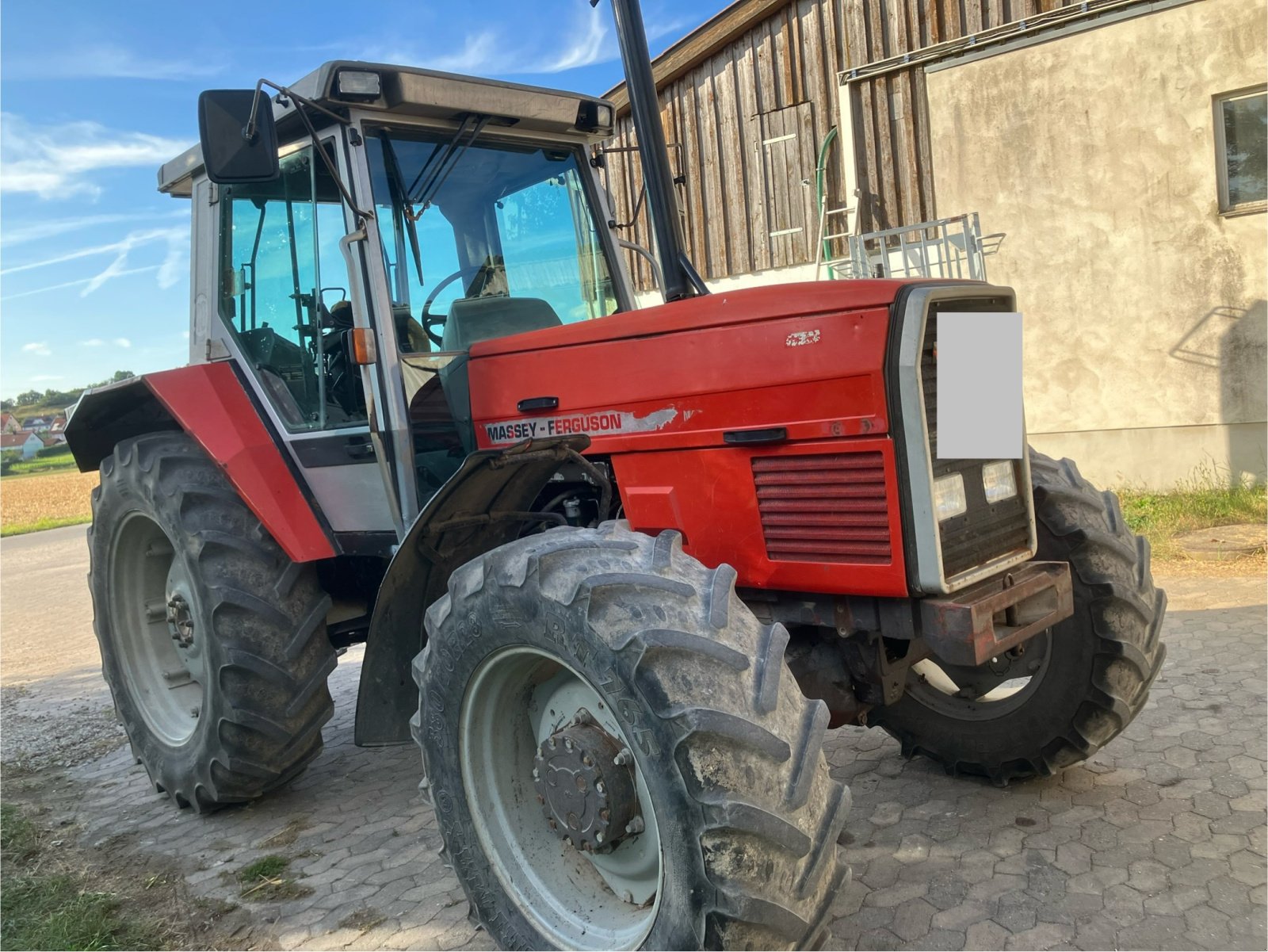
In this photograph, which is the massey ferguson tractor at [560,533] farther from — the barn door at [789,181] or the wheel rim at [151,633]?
the barn door at [789,181]

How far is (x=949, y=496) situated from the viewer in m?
2.55

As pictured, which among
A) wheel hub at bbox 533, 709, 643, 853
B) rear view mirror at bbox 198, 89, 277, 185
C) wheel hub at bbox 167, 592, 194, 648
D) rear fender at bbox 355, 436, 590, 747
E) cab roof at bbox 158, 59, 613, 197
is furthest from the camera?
wheel hub at bbox 167, 592, 194, 648

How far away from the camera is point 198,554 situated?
3.58m

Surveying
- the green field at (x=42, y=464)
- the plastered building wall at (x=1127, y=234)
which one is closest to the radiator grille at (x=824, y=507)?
the plastered building wall at (x=1127, y=234)

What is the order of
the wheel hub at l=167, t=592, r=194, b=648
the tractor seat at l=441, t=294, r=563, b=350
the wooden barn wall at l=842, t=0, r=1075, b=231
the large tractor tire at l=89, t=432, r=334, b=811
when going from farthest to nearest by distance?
the wooden barn wall at l=842, t=0, r=1075, b=231
the wheel hub at l=167, t=592, r=194, b=648
the large tractor tire at l=89, t=432, r=334, b=811
the tractor seat at l=441, t=294, r=563, b=350

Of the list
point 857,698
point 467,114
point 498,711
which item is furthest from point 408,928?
point 467,114

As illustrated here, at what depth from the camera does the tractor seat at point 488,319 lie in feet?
11.3

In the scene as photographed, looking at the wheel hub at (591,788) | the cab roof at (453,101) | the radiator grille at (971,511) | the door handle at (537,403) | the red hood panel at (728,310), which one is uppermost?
the cab roof at (453,101)

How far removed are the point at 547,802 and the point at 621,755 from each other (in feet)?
0.91

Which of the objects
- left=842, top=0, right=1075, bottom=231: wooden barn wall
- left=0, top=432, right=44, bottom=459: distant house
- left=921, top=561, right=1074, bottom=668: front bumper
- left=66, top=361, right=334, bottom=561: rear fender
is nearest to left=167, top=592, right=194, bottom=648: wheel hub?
left=66, top=361, right=334, bottom=561: rear fender

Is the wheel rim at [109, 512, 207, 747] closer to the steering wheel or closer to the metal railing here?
the steering wheel

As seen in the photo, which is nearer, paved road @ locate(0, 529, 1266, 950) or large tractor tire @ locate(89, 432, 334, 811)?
paved road @ locate(0, 529, 1266, 950)

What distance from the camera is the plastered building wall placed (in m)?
7.74

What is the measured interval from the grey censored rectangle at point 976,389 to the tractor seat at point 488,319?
4.80 feet
